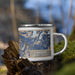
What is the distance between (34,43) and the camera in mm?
962

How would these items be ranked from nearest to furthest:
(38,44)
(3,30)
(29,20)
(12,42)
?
(38,44) → (12,42) → (3,30) → (29,20)

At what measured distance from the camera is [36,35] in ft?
3.19

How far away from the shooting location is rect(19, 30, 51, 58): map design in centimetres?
96

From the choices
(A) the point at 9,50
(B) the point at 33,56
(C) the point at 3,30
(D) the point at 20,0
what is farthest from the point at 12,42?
(D) the point at 20,0

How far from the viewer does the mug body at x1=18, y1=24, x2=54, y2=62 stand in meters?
0.97

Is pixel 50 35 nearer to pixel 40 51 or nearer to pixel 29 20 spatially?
pixel 40 51

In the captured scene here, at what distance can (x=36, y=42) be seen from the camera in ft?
3.16

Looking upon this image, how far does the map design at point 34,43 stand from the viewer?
3.16 ft

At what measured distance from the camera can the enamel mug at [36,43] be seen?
3.17 ft

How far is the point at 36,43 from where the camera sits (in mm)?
964

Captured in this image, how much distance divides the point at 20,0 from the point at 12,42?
817 cm

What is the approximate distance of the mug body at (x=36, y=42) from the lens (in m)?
0.97

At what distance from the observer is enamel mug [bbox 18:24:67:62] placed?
3.17 feet

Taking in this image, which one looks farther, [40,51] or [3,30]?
[3,30]
